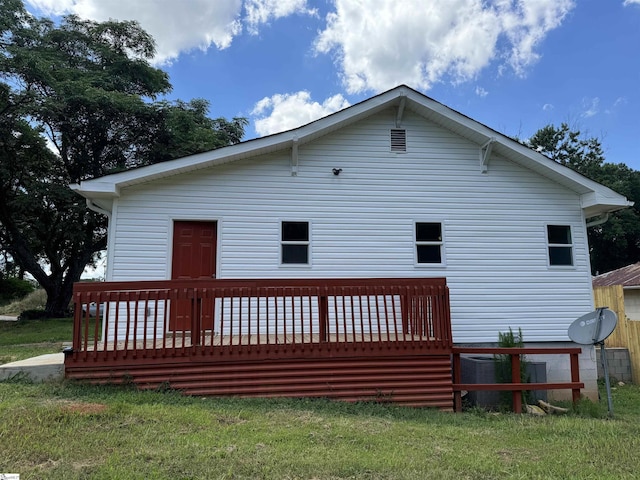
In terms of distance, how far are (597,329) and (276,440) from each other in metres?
4.81

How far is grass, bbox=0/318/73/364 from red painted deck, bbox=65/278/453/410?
14.4ft

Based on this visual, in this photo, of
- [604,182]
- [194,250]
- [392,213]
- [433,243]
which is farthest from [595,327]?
[604,182]

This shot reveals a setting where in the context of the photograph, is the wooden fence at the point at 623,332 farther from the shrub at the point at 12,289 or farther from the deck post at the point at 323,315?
the shrub at the point at 12,289

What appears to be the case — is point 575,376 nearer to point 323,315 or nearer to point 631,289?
point 323,315

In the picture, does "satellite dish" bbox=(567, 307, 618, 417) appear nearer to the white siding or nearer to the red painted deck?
the white siding

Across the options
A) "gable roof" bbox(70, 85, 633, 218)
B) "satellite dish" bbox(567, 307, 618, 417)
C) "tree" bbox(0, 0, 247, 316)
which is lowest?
"satellite dish" bbox(567, 307, 618, 417)

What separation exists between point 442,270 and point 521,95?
500 inches

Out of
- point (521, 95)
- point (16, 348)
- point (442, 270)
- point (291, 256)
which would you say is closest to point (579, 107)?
point (521, 95)

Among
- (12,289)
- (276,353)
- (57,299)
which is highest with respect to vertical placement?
(12,289)

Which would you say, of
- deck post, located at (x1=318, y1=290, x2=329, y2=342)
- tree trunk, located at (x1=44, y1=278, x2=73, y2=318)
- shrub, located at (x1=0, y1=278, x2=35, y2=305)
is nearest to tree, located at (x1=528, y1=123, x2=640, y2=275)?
deck post, located at (x1=318, y1=290, x2=329, y2=342)

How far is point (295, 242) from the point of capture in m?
7.57

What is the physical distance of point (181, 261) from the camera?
725 cm

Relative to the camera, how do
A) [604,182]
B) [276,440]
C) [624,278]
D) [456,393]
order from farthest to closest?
1. [604,182]
2. [624,278]
3. [456,393]
4. [276,440]

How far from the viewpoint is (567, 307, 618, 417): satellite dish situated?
18.7ft
